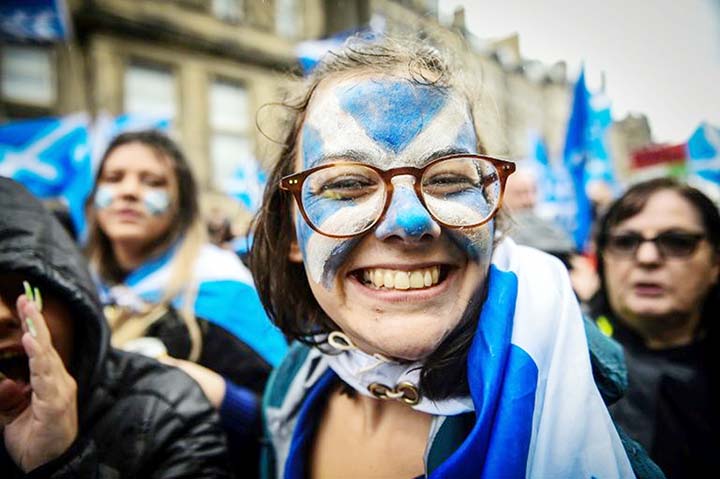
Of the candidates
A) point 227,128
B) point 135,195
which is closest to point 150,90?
point 227,128

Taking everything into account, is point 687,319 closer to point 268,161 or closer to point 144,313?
point 268,161

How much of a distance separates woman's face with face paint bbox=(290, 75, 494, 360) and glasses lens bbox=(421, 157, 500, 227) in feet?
0.09

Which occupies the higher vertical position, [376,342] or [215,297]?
[376,342]

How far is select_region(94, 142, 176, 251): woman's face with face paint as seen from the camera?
6.90 ft

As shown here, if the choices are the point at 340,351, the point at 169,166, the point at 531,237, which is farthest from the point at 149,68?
the point at 340,351

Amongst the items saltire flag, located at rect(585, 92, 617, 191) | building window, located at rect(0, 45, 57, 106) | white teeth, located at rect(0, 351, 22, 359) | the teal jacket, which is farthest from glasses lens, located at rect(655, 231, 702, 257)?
building window, located at rect(0, 45, 57, 106)

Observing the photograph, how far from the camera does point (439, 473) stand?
86cm

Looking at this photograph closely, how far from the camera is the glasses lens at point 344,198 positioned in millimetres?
952

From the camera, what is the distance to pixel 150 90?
9297mm

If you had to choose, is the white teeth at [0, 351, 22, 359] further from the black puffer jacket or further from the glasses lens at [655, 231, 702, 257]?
the glasses lens at [655, 231, 702, 257]

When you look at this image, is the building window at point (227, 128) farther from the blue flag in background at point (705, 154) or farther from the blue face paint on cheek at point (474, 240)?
the blue face paint on cheek at point (474, 240)

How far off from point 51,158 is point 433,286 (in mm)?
3851

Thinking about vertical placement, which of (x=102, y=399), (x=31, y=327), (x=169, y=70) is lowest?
(x=102, y=399)

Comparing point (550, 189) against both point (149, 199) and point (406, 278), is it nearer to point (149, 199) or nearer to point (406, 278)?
point (149, 199)
